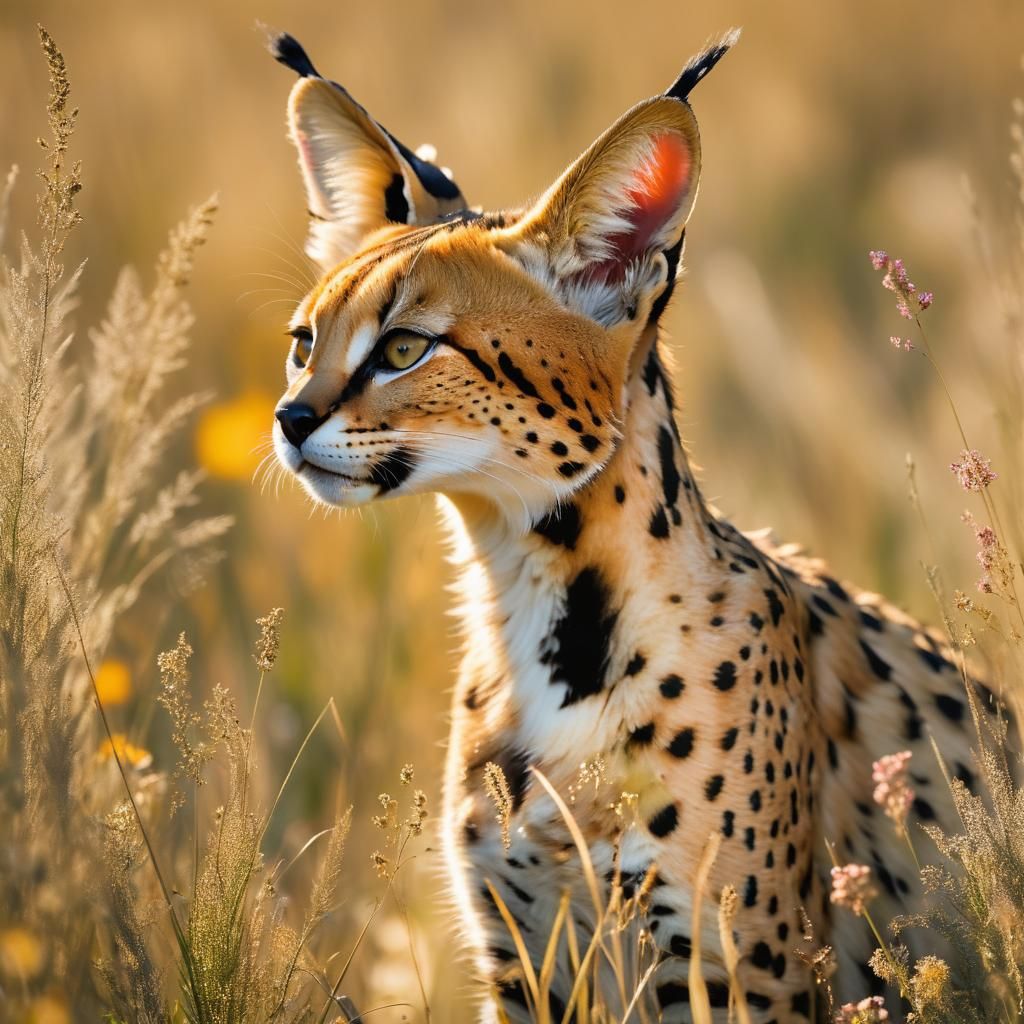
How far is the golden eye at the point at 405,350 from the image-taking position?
10.1 feet

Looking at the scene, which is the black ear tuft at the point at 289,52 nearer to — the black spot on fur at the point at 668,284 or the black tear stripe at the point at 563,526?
the black spot on fur at the point at 668,284

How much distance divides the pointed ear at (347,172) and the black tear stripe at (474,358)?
70 centimetres

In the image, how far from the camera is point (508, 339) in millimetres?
3033

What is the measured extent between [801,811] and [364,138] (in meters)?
1.86

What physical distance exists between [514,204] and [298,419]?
1009 millimetres

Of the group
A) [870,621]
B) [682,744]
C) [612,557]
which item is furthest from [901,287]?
[870,621]

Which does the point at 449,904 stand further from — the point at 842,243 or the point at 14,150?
the point at 842,243

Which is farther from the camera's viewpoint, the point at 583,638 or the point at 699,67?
the point at 583,638

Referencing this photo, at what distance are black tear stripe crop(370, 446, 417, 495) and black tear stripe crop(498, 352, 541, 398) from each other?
25 cm

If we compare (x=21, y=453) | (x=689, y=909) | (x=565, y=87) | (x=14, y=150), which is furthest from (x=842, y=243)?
(x=21, y=453)

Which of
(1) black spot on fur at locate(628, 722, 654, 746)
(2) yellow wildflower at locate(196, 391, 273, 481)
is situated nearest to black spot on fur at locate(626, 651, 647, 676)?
(1) black spot on fur at locate(628, 722, 654, 746)

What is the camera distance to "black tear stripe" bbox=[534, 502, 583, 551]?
10.2 feet

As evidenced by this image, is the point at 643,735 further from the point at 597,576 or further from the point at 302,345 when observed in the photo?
the point at 302,345

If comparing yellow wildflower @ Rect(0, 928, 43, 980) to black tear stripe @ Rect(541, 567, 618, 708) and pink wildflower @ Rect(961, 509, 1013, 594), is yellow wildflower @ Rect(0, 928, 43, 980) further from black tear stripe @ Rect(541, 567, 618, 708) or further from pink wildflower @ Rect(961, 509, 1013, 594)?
A: pink wildflower @ Rect(961, 509, 1013, 594)
